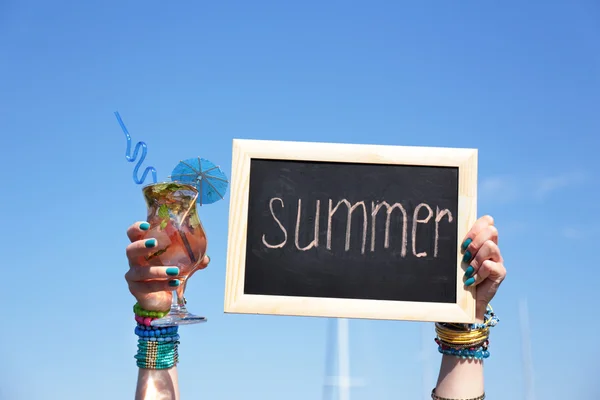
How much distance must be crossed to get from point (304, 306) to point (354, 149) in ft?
2.80

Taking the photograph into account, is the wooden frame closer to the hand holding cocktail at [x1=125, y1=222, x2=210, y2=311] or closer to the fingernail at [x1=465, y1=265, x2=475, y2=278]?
the fingernail at [x1=465, y1=265, x2=475, y2=278]

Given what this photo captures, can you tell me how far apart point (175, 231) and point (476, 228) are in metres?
1.50

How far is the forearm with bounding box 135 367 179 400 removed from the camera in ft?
12.3

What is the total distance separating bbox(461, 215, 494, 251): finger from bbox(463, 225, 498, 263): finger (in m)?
0.01

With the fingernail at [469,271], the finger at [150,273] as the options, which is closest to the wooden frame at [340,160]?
the fingernail at [469,271]

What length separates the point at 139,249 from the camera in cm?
353

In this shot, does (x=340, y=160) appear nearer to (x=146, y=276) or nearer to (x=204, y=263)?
(x=204, y=263)

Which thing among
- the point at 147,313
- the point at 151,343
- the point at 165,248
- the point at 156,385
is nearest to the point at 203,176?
the point at 165,248

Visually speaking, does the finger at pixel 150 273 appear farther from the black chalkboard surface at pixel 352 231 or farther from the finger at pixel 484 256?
the finger at pixel 484 256

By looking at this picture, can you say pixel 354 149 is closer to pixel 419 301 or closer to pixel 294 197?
pixel 294 197

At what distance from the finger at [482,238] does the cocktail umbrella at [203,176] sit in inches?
53.3

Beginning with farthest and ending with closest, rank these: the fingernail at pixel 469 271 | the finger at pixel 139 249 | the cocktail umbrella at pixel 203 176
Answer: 1. the cocktail umbrella at pixel 203 176
2. the fingernail at pixel 469 271
3. the finger at pixel 139 249

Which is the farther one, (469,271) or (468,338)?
(468,338)

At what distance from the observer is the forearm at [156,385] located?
3.75 metres
